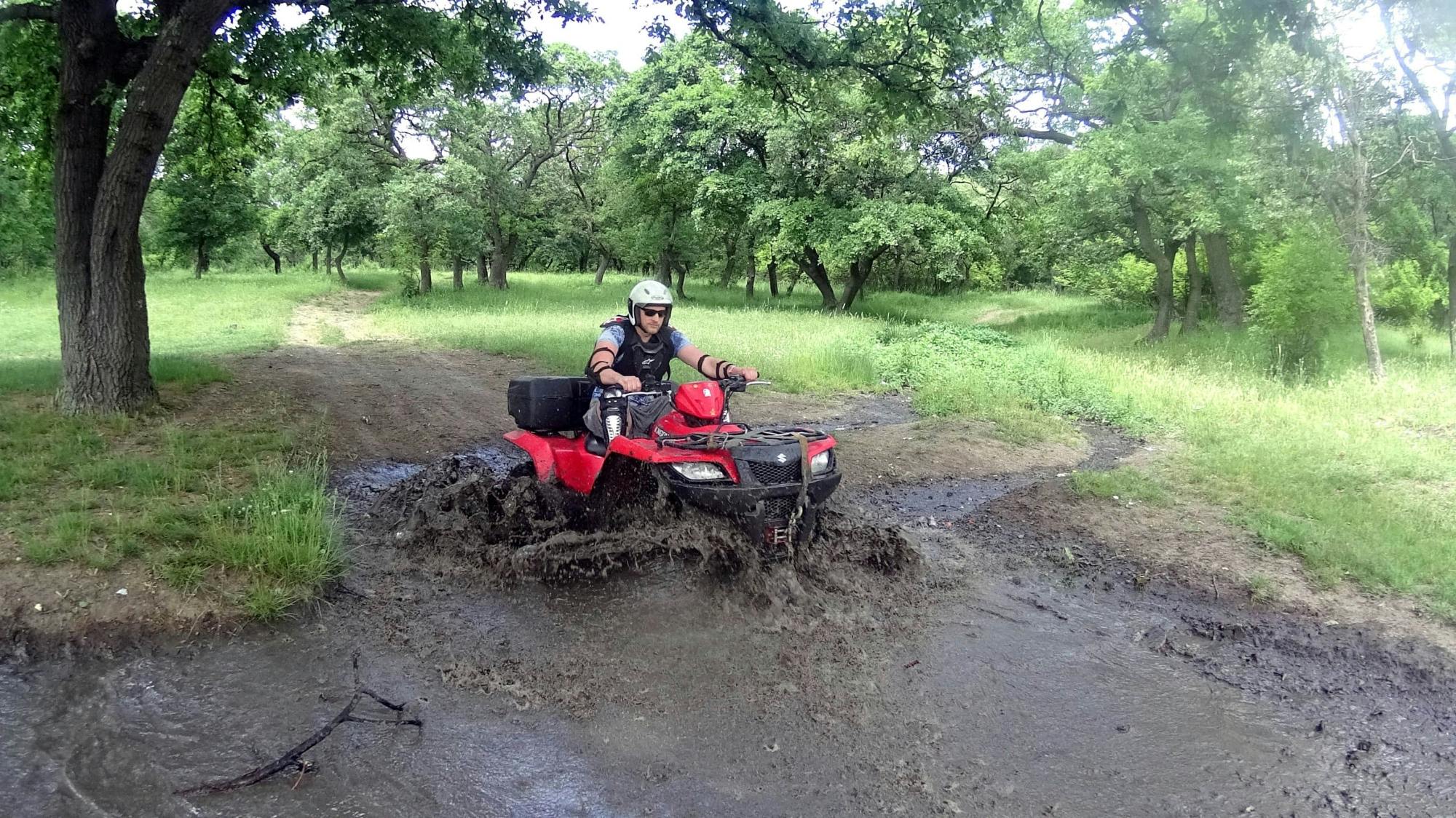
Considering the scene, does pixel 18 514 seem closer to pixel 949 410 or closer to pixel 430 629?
pixel 430 629

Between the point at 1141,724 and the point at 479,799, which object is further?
the point at 1141,724

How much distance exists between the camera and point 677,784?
3641 millimetres

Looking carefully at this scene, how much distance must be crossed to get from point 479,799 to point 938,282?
1784 inches

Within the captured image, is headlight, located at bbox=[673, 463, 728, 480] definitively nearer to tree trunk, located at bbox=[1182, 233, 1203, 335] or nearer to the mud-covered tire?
the mud-covered tire

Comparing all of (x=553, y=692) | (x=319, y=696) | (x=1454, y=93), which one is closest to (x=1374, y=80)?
(x=1454, y=93)

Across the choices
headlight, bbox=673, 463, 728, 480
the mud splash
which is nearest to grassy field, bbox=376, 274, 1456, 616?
the mud splash

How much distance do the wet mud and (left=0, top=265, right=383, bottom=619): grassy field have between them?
1.52ft

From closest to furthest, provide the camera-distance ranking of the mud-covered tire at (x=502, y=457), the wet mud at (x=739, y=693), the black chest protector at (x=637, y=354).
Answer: the wet mud at (x=739, y=693) → the black chest protector at (x=637, y=354) → the mud-covered tire at (x=502, y=457)

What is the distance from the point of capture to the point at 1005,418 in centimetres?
1129

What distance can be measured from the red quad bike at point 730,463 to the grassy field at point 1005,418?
2.22 metres

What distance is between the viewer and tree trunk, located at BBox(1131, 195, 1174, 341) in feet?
70.7

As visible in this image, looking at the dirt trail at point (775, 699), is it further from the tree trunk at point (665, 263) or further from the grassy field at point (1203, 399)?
the tree trunk at point (665, 263)

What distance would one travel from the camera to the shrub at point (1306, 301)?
50.6 feet

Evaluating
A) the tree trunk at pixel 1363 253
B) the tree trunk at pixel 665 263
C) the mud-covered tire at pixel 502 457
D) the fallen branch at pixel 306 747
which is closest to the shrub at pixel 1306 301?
the tree trunk at pixel 1363 253
